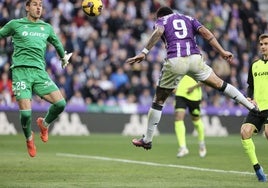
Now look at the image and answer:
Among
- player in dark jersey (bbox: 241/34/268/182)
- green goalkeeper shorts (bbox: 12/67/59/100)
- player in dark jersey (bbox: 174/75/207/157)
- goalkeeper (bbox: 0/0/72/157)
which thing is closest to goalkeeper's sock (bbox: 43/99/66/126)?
goalkeeper (bbox: 0/0/72/157)

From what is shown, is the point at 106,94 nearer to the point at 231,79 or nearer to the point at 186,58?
the point at 231,79

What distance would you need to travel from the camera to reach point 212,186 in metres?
11.0

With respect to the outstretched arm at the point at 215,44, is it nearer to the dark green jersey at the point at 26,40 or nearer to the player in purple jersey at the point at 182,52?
the player in purple jersey at the point at 182,52

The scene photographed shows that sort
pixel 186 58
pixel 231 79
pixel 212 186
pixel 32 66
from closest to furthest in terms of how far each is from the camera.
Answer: pixel 212 186 → pixel 186 58 → pixel 32 66 → pixel 231 79

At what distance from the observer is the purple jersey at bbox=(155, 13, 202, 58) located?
12.1m

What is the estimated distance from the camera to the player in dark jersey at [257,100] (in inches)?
471

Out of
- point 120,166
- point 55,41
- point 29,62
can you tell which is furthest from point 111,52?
point 29,62

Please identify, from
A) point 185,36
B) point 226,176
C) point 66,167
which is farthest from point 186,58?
point 66,167

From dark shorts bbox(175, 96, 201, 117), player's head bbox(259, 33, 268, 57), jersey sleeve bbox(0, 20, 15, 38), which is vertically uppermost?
player's head bbox(259, 33, 268, 57)

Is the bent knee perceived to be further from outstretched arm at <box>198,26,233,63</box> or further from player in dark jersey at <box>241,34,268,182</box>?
outstretched arm at <box>198,26,233,63</box>

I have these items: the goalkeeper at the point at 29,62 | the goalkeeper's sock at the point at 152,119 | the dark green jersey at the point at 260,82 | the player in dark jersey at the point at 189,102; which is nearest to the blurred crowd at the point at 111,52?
the player in dark jersey at the point at 189,102

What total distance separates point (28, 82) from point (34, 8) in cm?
127

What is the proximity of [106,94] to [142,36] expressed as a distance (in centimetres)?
350

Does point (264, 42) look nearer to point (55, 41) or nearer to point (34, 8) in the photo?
point (55, 41)
